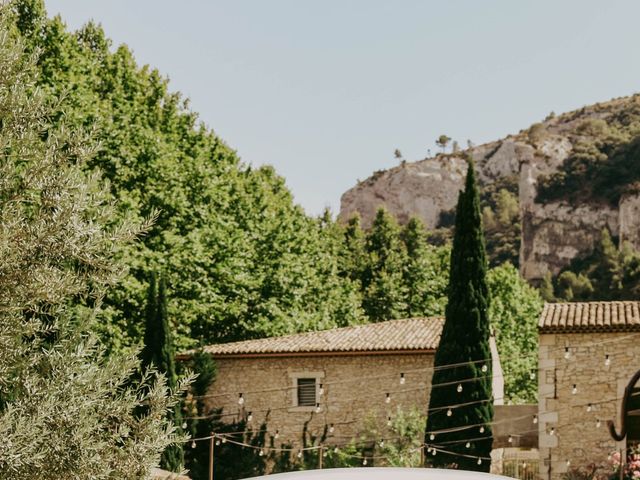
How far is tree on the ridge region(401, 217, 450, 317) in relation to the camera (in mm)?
42500

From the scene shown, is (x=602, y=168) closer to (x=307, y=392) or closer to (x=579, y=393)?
(x=307, y=392)

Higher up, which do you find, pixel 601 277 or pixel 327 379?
pixel 601 277

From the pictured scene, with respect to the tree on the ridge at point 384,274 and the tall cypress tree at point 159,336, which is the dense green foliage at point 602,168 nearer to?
the tree on the ridge at point 384,274

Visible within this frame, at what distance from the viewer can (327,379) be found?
23797 millimetres

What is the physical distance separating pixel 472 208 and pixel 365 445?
6772 mm

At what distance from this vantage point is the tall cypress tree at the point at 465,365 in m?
20.0

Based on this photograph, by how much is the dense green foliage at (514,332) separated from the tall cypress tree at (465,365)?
17.3m

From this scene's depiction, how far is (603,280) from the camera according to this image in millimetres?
66750

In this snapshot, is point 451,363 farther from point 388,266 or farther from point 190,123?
point 388,266

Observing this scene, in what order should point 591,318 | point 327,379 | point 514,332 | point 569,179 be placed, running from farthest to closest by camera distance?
point 569,179 < point 514,332 < point 327,379 < point 591,318

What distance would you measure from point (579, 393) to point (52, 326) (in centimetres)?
1520

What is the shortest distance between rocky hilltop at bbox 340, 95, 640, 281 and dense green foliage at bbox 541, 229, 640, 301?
9.98 feet

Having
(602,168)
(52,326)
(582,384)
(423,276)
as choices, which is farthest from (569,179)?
(52,326)

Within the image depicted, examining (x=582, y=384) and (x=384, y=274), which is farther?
(x=384, y=274)
